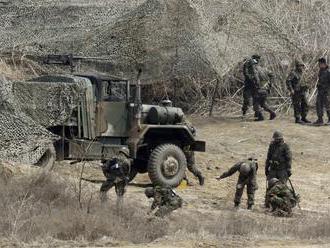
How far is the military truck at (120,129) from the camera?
46.1ft

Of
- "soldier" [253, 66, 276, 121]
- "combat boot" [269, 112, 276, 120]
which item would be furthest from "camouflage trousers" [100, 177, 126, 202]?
"combat boot" [269, 112, 276, 120]

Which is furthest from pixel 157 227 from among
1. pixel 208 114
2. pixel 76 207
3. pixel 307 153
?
pixel 208 114

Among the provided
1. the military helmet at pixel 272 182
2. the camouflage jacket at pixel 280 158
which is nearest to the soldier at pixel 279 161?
the camouflage jacket at pixel 280 158

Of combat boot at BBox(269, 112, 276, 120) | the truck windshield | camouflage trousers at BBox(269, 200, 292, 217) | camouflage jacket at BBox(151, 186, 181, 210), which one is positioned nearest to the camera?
camouflage jacket at BBox(151, 186, 181, 210)

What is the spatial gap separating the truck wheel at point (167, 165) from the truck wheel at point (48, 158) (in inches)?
71.2

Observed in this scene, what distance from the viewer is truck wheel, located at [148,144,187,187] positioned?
576 inches

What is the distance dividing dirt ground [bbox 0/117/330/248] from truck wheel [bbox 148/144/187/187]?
315mm

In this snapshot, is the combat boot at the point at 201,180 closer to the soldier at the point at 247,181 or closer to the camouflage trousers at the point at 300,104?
the soldier at the point at 247,181

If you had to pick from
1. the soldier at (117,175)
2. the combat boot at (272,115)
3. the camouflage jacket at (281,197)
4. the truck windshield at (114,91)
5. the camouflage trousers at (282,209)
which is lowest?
A: the camouflage trousers at (282,209)

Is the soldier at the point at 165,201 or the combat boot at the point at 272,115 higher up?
the combat boot at the point at 272,115

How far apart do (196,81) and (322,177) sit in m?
8.33

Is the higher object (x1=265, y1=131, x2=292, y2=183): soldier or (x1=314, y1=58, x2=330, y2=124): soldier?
(x1=314, y1=58, x2=330, y2=124): soldier

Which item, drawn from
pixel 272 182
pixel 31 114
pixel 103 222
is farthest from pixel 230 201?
pixel 103 222

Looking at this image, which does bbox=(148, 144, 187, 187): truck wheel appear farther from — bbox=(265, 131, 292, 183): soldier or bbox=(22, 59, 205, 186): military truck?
bbox=(265, 131, 292, 183): soldier
